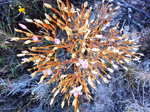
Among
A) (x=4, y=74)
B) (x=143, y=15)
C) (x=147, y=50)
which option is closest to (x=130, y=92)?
(x=147, y=50)

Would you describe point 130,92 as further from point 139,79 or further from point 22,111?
point 22,111

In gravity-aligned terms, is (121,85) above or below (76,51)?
below

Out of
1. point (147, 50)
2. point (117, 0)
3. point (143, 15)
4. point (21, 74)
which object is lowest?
point (21, 74)

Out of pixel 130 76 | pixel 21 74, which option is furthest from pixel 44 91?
pixel 130 76

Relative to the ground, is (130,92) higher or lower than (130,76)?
lower

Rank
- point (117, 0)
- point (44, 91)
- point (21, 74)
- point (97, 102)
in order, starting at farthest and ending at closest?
point (97, 102)
point (117, 0)
point (21, 74)
point (44, 91)

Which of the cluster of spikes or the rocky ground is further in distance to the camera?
the rocky ground

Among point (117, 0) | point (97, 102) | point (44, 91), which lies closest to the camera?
point (44, 91)

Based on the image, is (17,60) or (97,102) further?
(97,102)

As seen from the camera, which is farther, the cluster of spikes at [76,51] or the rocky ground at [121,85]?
the rocky ground at [121,85]

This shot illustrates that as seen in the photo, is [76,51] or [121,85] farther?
[121,85]
